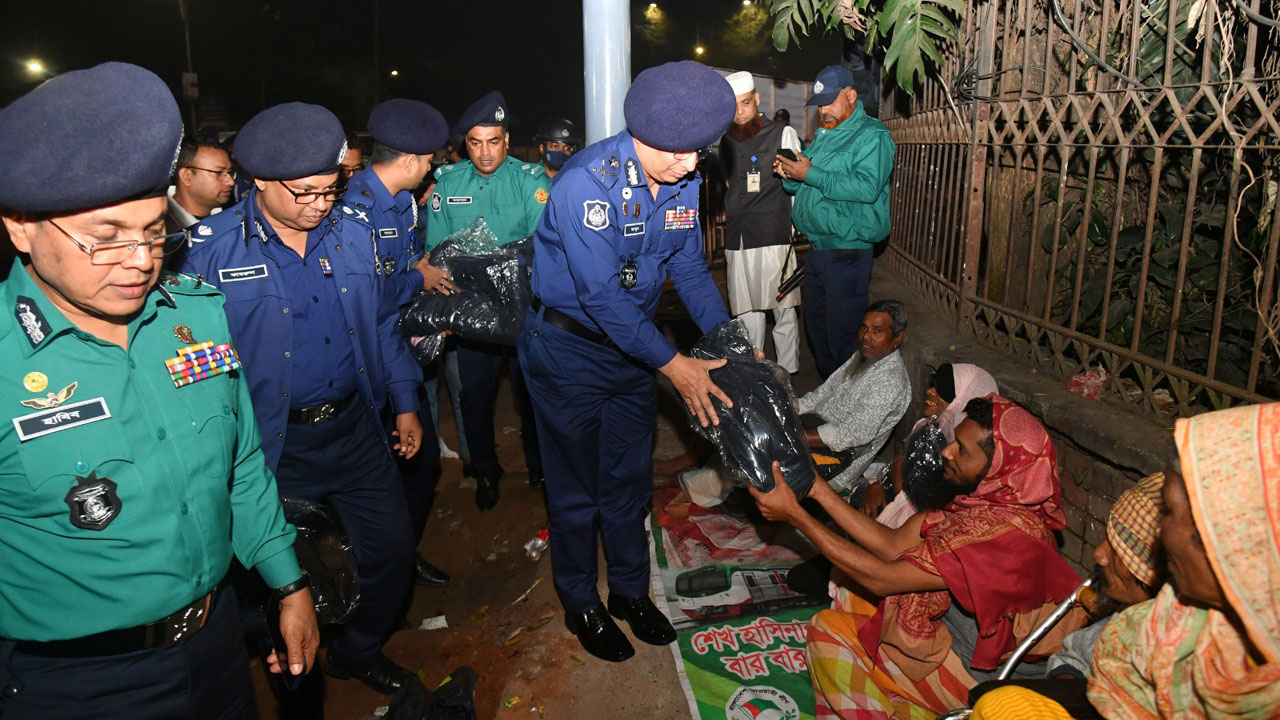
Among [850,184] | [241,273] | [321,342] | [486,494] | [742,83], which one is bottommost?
[486,494]

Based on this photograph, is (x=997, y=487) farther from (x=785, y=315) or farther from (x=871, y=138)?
(x=785, y=315)

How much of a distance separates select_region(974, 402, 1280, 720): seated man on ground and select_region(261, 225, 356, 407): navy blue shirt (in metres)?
2.29

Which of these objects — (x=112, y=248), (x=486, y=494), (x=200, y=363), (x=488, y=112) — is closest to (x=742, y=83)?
(x=488, y=112)

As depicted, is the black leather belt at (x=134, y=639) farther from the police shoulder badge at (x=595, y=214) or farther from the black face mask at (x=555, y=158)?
the black face mask at (x=555, y=158)

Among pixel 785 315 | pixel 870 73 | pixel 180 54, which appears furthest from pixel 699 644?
pixel 180 54

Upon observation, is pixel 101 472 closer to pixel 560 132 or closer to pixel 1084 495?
pixel 1084 495

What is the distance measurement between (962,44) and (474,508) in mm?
4131

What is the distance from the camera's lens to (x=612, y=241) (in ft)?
9.02

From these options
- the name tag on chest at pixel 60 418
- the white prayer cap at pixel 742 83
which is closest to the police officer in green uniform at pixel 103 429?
the name tag on chest at pixel 60 418

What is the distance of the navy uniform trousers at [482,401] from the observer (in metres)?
4.68

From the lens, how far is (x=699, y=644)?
3303 millimetres

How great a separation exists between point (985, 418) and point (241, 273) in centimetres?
254

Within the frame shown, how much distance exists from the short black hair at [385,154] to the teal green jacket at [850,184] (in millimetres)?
2673

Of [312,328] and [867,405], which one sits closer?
[312,328]
